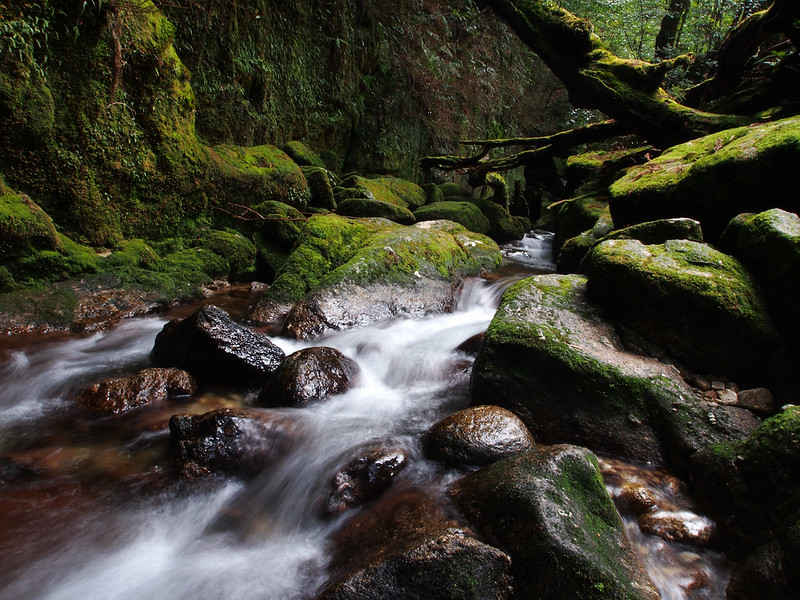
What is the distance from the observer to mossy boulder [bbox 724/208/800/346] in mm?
2838

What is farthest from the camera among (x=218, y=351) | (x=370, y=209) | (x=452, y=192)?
(x=452, y=192)

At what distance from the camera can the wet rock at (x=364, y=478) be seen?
2504mm

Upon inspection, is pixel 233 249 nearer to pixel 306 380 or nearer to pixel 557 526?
pixel 306 380

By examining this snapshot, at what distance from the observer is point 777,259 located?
9.72 feet

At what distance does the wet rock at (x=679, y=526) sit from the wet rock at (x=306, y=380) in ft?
8.04

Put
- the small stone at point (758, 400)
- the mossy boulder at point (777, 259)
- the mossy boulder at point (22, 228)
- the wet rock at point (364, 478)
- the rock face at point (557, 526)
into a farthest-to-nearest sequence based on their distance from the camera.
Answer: the mossy boulder at point (22, 228) → the mossy boulder at point (777, 259) → the small stone at point (758, 400) → the wet rock at point (364, 478) → the rock face at point (557, 526)

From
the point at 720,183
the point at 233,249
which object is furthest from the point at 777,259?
the point at 233,249

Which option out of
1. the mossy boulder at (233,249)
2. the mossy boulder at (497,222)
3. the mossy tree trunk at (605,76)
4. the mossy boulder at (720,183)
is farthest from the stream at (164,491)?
the mossy boulder at (497,222)

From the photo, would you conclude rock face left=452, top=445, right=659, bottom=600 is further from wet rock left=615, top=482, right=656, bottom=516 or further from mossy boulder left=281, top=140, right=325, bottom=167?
mossy boulder left=281, top=140, right=325, bottom=167

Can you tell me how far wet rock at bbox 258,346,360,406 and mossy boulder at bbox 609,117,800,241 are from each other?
12.7 feet

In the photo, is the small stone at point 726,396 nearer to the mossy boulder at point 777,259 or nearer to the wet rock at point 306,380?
the mossy boulder at point 777,259

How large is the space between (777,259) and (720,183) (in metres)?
1.52

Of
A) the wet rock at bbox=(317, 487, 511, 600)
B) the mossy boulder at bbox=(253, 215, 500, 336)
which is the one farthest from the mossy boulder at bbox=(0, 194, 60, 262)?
the wet rock at bbox=(317, 487, 511, 600)

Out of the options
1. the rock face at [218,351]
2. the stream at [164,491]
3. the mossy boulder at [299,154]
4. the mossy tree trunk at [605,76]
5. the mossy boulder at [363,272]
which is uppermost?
the mossy tree trunk at [605,76]
